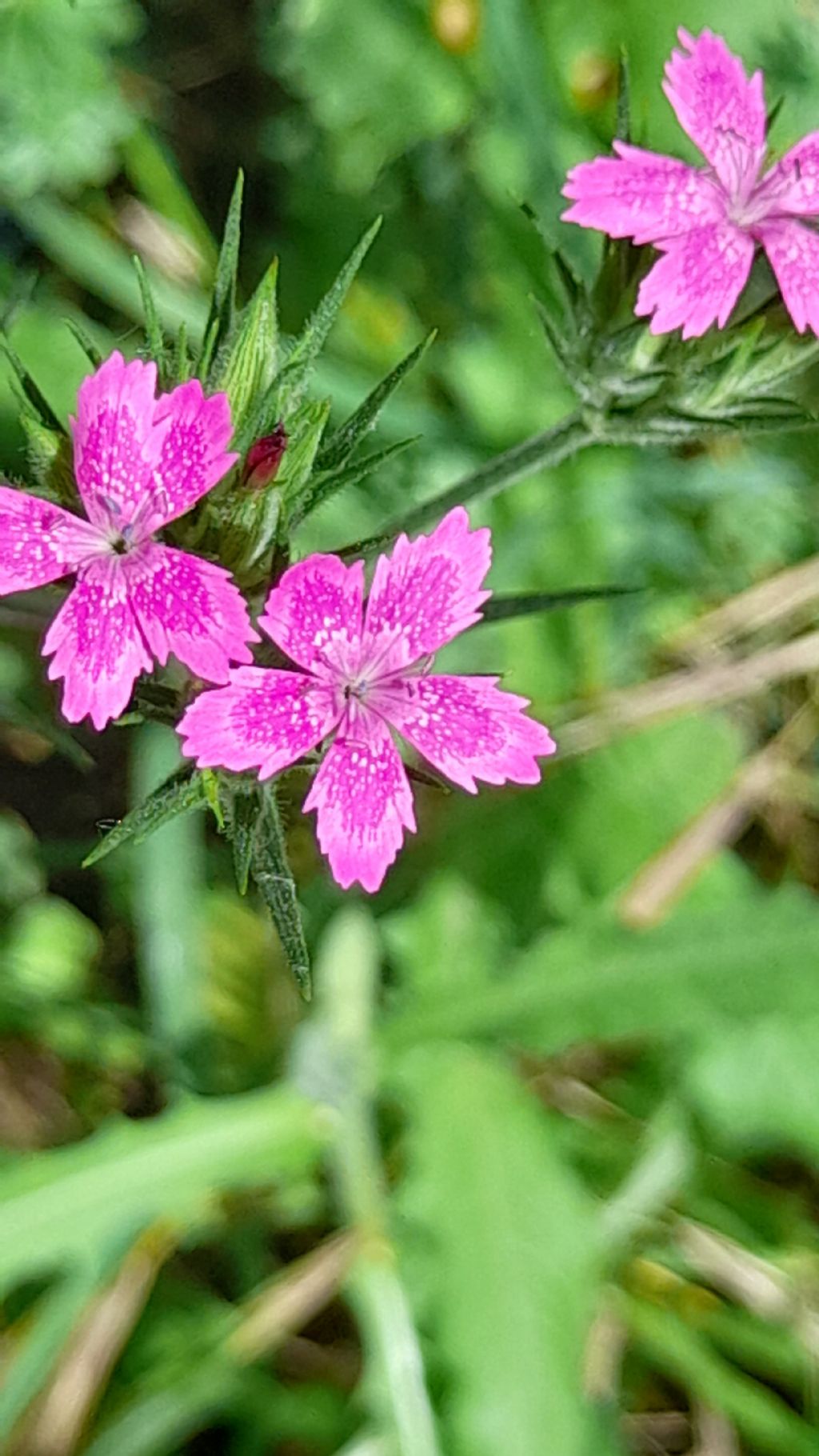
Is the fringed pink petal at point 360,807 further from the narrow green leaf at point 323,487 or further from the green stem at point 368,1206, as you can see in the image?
the green stem at point 368,1206

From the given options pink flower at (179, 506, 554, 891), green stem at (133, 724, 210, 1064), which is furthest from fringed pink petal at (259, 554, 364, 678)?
green stem at (133, 724, 210, 1064)

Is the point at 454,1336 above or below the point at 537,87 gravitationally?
below

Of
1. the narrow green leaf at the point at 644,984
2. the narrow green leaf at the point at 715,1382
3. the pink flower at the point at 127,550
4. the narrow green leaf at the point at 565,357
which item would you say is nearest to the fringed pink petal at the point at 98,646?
the pink flower at the point at 127,550

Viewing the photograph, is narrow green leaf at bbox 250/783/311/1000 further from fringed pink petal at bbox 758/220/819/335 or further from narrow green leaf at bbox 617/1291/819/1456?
narrow green leaf at bbox 617/1291/819/1456

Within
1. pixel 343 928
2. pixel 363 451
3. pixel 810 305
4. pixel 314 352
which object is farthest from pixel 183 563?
pixel 343 928

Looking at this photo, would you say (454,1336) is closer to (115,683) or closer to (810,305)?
(115,683)

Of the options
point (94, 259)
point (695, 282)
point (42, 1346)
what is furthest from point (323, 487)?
point (42, 1346)

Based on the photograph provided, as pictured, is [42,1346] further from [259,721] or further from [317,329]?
[317,329]
